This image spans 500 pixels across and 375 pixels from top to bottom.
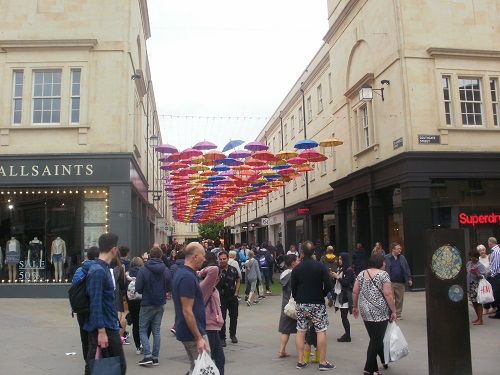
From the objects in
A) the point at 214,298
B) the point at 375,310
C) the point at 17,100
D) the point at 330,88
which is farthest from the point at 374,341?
the point at 330,88

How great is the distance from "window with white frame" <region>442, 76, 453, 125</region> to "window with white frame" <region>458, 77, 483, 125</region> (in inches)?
18.4

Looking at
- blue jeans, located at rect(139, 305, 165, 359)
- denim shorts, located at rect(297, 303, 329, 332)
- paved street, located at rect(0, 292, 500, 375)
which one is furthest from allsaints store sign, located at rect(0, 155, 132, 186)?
denim shorts, located at rect(297, 303, 329, 332)

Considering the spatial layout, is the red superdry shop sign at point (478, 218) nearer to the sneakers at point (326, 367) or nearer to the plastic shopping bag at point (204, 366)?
the sneakers at point (326, 367)

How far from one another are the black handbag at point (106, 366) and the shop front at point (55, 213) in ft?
44.3

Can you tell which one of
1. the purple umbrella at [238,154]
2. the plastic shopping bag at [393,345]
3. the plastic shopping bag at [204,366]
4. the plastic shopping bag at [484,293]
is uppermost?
the purple umbrella at [238,154]

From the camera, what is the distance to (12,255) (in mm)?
19219

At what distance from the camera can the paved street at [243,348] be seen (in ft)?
26.7

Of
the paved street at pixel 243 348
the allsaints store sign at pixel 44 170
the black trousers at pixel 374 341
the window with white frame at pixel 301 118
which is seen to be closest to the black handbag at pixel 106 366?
the paved street at pixel 243 348

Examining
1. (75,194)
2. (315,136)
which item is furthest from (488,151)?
(75,194)

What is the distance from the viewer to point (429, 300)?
276 inches

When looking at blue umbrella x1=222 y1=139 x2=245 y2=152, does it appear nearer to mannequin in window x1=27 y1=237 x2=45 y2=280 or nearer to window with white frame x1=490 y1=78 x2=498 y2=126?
mannequin in window x1=27 y1=237 x2=45 y2=280

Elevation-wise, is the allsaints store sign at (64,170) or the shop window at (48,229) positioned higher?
the allsaints store sign at (64,170)

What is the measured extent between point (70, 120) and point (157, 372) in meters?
13.6

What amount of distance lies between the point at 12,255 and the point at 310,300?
48.8ft
